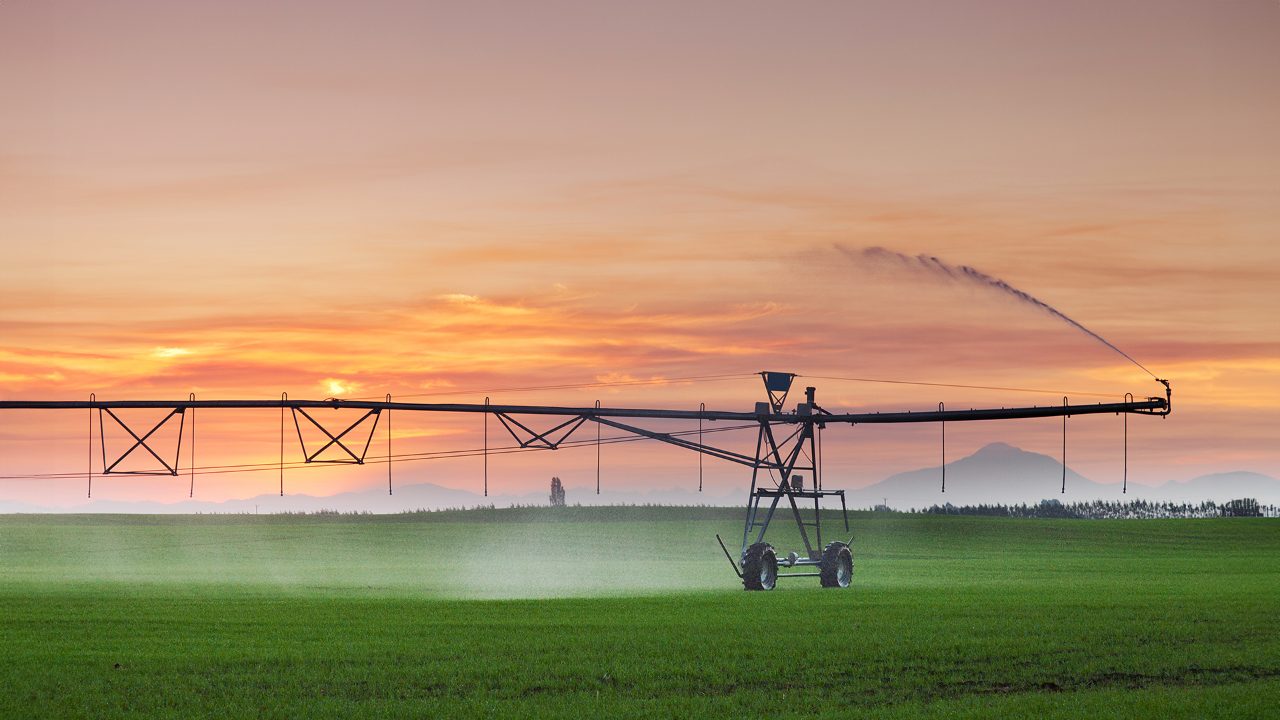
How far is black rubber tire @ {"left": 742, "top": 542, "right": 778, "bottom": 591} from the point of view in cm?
5178

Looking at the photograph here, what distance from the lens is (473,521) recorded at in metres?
133

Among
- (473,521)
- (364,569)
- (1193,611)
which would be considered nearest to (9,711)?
(1193,611)

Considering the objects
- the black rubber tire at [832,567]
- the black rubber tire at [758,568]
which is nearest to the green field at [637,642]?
the black rubber tire at [758,568]

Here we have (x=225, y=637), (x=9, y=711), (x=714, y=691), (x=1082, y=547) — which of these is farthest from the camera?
(x=1082, y=547)

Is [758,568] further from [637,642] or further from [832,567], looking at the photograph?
[637,642]

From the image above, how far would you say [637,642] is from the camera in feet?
107

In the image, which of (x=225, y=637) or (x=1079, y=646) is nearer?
(x=1079, y=646)

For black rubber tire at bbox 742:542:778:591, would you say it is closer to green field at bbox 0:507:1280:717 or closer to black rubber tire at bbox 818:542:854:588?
green field at bbox 0:507:1280:717

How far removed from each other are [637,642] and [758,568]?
1985cm

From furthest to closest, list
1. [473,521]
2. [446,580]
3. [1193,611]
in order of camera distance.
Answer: [473,521]
[446,580]
[1193,611]

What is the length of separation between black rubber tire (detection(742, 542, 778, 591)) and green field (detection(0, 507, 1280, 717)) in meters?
0.57

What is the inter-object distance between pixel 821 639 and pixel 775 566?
19797 mm

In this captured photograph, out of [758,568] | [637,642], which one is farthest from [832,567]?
[637,642]

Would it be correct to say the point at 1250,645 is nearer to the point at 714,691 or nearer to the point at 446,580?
the point at 714,691
